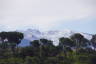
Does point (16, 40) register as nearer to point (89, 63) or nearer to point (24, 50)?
point (24, 50)

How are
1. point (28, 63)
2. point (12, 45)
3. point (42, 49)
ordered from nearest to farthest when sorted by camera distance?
point (28, 63) < point (42, 49) < point (12, 45)

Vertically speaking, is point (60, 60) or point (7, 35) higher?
point (7, 35)

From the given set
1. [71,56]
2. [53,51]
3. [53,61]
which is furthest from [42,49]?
[53,61]

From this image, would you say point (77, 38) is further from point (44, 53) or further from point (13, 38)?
point (44, 53)

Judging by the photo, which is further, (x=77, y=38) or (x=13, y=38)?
(x=77, y=38)

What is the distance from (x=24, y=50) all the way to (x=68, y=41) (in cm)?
2059

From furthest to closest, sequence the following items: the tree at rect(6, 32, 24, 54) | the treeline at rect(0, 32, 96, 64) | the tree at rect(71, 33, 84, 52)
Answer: the tree at rect(71, 33, 84, 52) < the tree at rect(6, 32, 24, 54) < the treeline at rect(0, 32, 96, 64)

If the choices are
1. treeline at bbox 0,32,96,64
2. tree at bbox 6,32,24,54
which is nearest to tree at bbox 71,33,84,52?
treeline at bbox 0,32,96,64

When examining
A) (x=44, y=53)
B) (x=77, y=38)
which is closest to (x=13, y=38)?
(x=44, y=53)

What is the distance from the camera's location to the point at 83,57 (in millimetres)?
58406

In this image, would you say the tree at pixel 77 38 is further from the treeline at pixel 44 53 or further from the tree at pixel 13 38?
the tree at pixel 13 38

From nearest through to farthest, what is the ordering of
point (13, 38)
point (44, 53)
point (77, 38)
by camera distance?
point (44, 53) → point (13, 38) → point (77, 38)

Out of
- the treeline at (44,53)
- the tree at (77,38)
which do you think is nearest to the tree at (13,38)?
the treeline at (44,53)

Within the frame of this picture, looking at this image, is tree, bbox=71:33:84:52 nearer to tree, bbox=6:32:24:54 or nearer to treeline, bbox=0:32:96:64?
treeline, bbox=0:32:96:64
